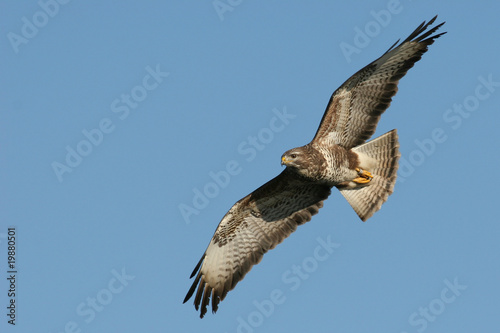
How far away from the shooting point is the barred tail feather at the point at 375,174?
13.0m

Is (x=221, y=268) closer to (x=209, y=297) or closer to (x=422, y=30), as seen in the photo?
(x=209, y=297)

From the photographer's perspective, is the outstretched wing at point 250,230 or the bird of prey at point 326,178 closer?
the bird of prey at point 326,178

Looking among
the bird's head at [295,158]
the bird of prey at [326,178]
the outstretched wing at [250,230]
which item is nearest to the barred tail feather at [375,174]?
the bird of prey at [326,178]

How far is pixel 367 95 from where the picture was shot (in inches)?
499

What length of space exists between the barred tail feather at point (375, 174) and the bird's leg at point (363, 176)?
0.18 feet

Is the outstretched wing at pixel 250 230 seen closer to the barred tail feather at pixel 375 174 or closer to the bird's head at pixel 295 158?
the barred tail feather at pixel 375 174

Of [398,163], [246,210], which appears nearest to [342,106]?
[398,163]

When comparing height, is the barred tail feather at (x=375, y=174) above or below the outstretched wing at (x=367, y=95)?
below

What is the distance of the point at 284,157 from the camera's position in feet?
39.6

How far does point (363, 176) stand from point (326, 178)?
0.88 metres

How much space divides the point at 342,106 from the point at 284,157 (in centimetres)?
142

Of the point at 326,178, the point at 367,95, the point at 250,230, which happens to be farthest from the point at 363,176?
the point at 250,230

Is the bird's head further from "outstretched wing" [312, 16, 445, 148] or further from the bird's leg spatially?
the bird's leg

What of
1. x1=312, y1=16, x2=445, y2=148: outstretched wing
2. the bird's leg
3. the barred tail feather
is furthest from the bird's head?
the bird's leg
